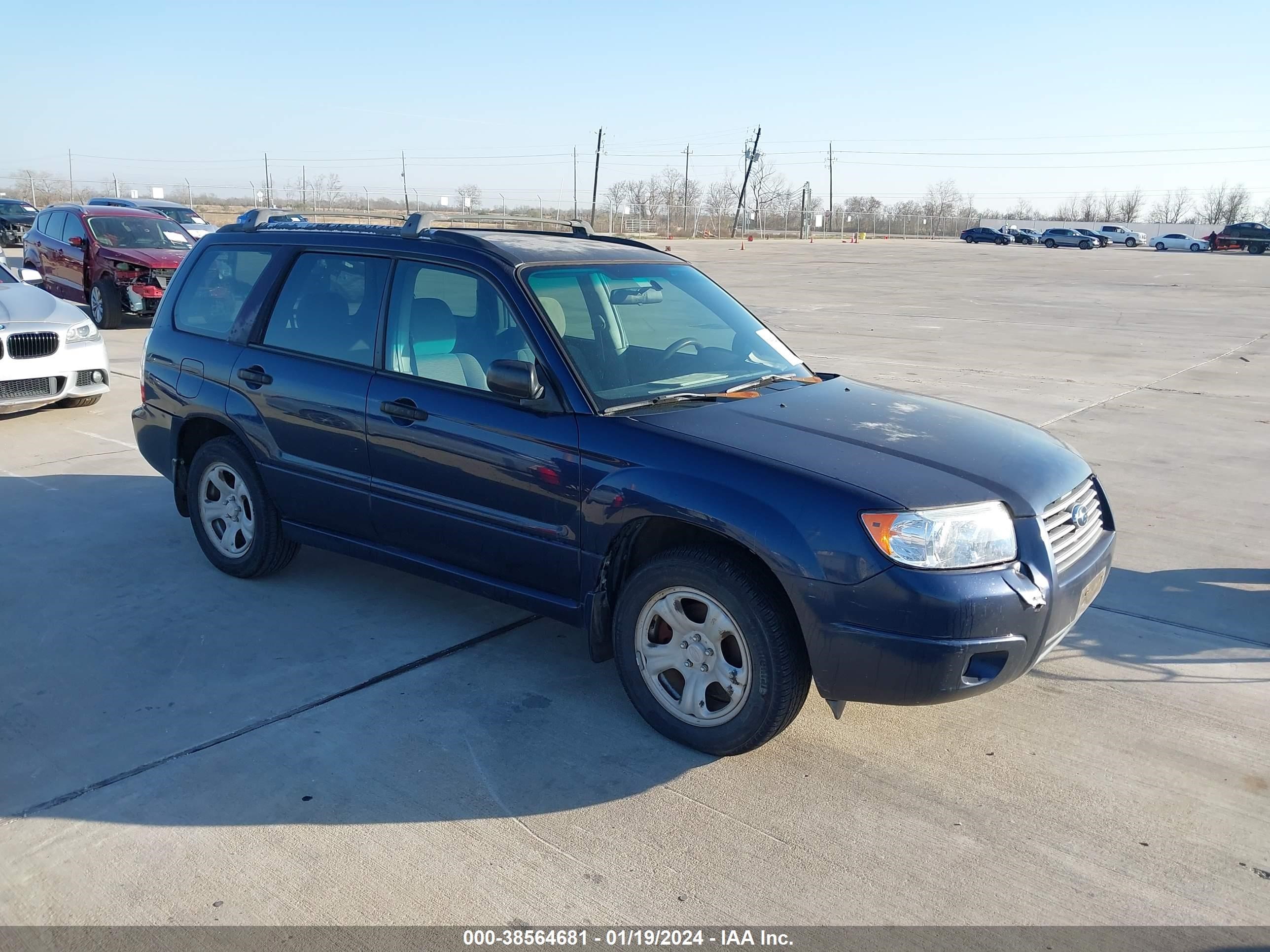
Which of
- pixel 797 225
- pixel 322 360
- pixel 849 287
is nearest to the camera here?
pixel 322 360

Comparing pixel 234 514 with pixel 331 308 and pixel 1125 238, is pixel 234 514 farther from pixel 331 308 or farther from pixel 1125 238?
pixel 1125 238

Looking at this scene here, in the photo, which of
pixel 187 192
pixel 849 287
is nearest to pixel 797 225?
pixel 187 192

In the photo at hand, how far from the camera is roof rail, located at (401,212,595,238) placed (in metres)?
4.77

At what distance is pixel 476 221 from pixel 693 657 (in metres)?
3.01

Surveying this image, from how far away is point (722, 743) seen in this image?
3.72 metres

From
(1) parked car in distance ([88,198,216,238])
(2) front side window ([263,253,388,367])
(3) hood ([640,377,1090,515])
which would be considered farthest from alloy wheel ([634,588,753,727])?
(1) parked car in distance ([88,198,216,238])

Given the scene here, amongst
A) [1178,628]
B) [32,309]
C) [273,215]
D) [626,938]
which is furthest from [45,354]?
[1178,628]

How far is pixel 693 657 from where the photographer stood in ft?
12.4

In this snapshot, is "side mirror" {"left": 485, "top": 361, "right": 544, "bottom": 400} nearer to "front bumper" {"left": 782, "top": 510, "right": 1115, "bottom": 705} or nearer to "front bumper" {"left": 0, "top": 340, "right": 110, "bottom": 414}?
"front bumper" {"left": 782, "top": 510, "right": 1115, "bottom": 705}

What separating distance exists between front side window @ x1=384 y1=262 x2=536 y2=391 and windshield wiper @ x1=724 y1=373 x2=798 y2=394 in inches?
35.0

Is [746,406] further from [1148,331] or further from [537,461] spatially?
[1148,331]

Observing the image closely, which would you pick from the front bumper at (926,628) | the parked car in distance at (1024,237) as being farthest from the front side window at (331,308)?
the parked car in distance at (1024,237)

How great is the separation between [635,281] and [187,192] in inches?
2450

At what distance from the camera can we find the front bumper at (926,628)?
10.8 ft
